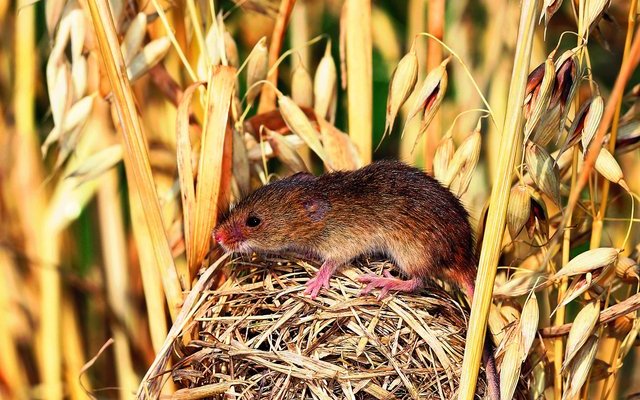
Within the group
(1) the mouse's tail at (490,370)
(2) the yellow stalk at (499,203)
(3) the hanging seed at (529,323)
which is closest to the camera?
(2) the yellow stalk at (499,203)

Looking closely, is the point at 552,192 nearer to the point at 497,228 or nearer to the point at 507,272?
the point at 497,228

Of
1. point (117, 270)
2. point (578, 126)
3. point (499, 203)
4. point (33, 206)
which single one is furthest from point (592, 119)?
point (33, 206)

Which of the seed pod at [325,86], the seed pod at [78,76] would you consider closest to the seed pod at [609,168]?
the seed pod at [325,86]

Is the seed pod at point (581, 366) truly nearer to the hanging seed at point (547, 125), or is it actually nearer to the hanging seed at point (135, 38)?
the hanging seed at point (547, 125)

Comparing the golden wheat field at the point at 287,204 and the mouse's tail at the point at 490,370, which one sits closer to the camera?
the golden wheat field at the point at 287,204

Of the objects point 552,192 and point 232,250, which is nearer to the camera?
point 552,192

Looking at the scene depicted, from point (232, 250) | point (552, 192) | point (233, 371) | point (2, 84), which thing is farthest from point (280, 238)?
point (2, 84)

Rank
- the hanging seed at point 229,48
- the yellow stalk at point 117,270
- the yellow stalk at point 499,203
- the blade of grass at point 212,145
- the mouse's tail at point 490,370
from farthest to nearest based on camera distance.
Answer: the yellow stalk at point 117,270 → the hanging seed at point 229,48 → the blade of grass at point 212,145 → the mouse's tail at point 490,370 → the yellow stalk at point 499,203
